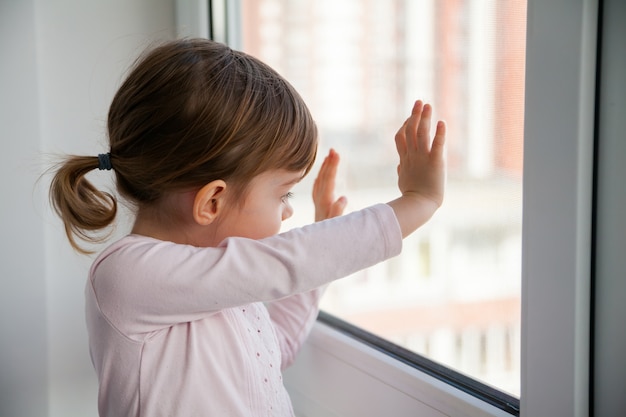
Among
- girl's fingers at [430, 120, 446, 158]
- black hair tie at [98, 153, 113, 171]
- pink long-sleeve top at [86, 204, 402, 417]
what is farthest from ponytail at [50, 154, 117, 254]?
girl's fingers at [430, 120, 446, 158]

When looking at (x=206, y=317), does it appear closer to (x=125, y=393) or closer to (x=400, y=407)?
(x=125, y=393)

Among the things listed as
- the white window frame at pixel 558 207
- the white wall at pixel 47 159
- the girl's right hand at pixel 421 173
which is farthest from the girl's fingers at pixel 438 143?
the white wall at pixel 47 159

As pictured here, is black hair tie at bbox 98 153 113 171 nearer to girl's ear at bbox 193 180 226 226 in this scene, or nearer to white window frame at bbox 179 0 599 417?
girl's ear at bbox 193 180 226 226

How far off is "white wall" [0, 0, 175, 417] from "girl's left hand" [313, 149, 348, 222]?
429mm

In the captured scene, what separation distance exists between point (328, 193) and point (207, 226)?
0.69ft

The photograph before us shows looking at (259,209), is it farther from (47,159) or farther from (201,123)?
(47,159)

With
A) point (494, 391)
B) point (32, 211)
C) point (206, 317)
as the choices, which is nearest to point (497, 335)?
point (494, 391)

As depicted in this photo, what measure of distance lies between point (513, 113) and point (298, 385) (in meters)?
0.61

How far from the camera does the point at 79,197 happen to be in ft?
2.75

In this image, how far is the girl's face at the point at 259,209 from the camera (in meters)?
0.79

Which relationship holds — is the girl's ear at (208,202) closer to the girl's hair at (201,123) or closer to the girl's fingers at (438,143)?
the girl's hair at (201,123)

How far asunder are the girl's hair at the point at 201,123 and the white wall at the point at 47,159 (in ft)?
1.20

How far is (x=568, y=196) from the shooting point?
607 mm

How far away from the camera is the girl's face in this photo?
0.79m
